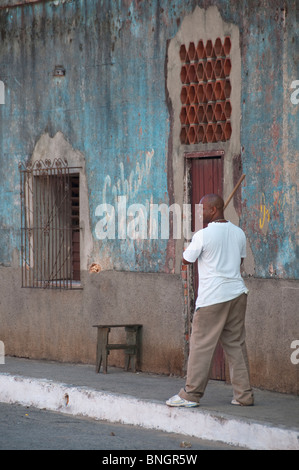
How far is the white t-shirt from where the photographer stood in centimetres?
873

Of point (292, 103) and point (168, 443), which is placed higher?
point (292, 103)

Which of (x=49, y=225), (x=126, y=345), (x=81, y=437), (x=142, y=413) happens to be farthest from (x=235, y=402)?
(x=49, y=225)

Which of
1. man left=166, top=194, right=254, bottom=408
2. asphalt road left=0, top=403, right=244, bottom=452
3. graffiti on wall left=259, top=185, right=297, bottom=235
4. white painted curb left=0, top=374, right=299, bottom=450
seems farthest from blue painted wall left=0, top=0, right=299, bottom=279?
asphalt road left=0, top=403, right=244, bottom=452

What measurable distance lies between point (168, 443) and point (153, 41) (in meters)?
4.89

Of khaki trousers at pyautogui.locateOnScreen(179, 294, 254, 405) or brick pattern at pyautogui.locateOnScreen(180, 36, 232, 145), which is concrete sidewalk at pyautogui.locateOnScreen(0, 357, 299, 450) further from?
brick pattern at pyautogui.locateOnScreen(180, 36, 232, 145)

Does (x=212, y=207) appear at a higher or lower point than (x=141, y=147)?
lower

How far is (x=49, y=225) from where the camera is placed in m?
12.9

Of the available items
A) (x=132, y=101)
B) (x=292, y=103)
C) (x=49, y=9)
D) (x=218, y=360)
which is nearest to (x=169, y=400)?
(x=218, y=360)

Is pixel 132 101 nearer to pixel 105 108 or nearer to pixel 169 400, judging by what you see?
pixel 105 108

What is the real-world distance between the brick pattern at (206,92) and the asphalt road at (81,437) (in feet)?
10.5

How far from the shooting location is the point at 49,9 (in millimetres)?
12875

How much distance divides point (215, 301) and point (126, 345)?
296cm

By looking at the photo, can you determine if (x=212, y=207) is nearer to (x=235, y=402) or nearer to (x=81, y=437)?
(x=235, y=402)

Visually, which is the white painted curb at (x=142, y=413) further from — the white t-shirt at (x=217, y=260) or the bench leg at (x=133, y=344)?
the bench leg at (x=133, y=344)
